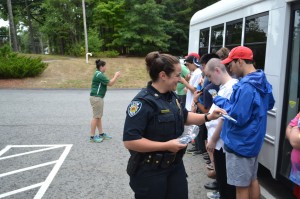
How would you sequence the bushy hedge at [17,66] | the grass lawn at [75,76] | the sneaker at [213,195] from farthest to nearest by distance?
the bushy hedge at [17,66] → the grass lawn at [75,76] → the sneaker at [213,195]

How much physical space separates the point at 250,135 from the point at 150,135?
1078 mm

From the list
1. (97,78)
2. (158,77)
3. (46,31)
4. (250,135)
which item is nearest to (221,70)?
(250,135)

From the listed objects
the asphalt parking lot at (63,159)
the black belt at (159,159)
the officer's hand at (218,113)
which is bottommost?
the asphalt parking lot at (63,159)

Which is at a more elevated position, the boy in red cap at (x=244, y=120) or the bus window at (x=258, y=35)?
the bus window at (x=258, y=35)

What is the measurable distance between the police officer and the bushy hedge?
16.9 metres

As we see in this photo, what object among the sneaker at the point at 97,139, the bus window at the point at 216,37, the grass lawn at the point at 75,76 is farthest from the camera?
the grass lawn at the point at 75,76

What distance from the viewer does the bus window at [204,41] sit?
23.1 feet

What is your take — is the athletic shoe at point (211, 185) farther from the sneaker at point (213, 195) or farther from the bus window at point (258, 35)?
the bus window at point (258, 35)

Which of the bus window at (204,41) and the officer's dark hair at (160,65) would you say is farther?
the bus window at (204,41)

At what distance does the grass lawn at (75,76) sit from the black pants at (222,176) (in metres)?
14.2

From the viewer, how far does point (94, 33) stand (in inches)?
1205

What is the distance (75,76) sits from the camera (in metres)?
19.6

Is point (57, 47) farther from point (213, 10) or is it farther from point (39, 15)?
point (213, 10)

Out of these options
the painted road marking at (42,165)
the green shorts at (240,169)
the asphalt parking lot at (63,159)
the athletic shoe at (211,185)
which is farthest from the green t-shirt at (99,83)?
the green shorts at (240,169)
